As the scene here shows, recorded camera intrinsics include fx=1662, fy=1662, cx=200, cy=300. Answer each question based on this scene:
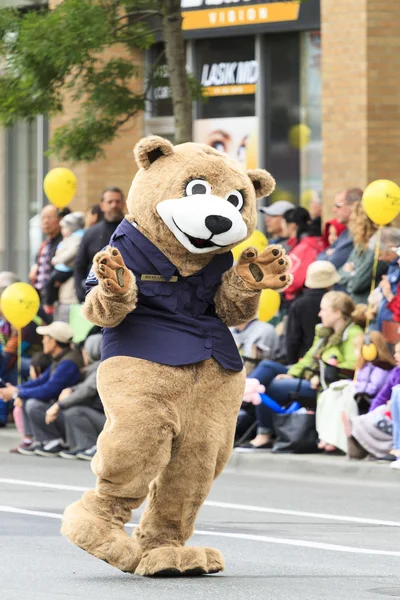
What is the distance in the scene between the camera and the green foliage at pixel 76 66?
627 inches

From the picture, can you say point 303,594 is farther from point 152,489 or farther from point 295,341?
point 295,341

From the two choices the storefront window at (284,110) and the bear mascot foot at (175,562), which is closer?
the bear mascot foot at (175,562)

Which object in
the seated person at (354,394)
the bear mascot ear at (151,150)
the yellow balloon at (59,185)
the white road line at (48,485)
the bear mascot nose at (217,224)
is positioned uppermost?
the yellow balloon at (59,185)

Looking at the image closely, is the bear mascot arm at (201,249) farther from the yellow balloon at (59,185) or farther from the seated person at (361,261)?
the yellow balloon at (59,185)

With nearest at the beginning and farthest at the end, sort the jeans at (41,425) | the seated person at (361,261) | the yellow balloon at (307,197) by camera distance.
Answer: the seated person at (361,261), the jeans at (41,425), the yellow balloon at (307,197)

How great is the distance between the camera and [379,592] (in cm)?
748

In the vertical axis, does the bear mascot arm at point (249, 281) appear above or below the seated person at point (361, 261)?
below

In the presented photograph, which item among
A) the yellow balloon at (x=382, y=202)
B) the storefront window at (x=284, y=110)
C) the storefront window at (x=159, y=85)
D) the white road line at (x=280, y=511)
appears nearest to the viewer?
the white road line at (x=280, y=511)

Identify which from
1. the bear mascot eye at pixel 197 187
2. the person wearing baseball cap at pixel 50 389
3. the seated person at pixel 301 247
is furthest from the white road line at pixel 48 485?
the bear mascot eye at pixel 197 187

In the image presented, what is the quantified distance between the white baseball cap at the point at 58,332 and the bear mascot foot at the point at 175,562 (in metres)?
7.68

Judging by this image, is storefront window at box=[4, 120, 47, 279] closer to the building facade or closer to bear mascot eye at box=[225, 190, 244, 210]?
the building facade

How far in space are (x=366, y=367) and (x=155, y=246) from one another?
6.26 meters

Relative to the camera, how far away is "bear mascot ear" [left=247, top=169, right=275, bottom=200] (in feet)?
27.0

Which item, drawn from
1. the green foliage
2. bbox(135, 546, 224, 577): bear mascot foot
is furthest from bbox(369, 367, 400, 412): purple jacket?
bbox(135, 546, 224, 577): bear mascot foot
